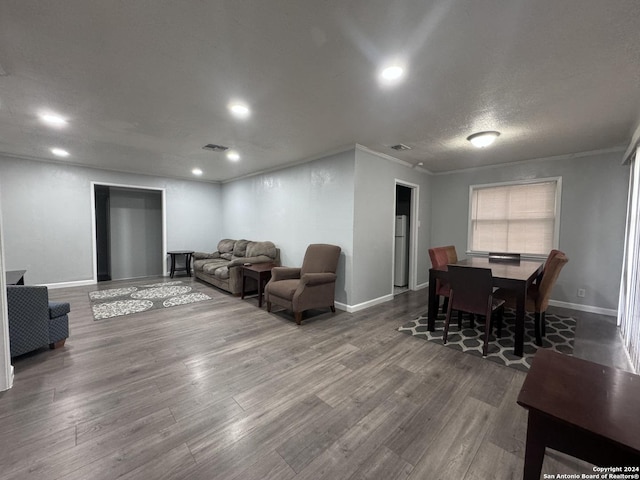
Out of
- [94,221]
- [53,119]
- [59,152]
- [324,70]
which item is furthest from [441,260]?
[94,221]

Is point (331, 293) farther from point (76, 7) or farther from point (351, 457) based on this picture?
point (76, 7)

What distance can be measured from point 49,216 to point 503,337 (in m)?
7.95

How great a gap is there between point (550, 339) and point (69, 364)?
200 inches

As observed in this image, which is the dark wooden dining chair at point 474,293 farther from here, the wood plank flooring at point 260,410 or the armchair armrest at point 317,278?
the armchair armrest at point 317,278

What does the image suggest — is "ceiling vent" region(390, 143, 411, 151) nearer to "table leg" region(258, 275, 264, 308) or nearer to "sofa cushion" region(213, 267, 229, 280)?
"table leg" region(258, 275, 264, 308)

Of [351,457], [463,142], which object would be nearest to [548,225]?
[463,142]

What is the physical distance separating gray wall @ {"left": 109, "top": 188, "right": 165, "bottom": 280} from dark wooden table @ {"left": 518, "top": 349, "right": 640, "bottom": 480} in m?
7.47

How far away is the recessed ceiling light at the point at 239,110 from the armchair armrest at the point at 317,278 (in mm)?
2087

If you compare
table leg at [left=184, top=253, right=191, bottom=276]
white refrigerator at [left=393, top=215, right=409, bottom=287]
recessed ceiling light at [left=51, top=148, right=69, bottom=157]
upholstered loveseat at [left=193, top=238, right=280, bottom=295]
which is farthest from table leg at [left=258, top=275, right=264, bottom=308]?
recessed ceiling light at [left=51, top=148, right=69, bottom=157]

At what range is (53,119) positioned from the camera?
308 centimetres

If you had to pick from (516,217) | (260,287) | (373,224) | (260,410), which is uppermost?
(516,217)

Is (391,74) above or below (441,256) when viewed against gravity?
above

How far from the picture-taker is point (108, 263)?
21.3ft

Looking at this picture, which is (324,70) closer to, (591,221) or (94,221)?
(591,221)
